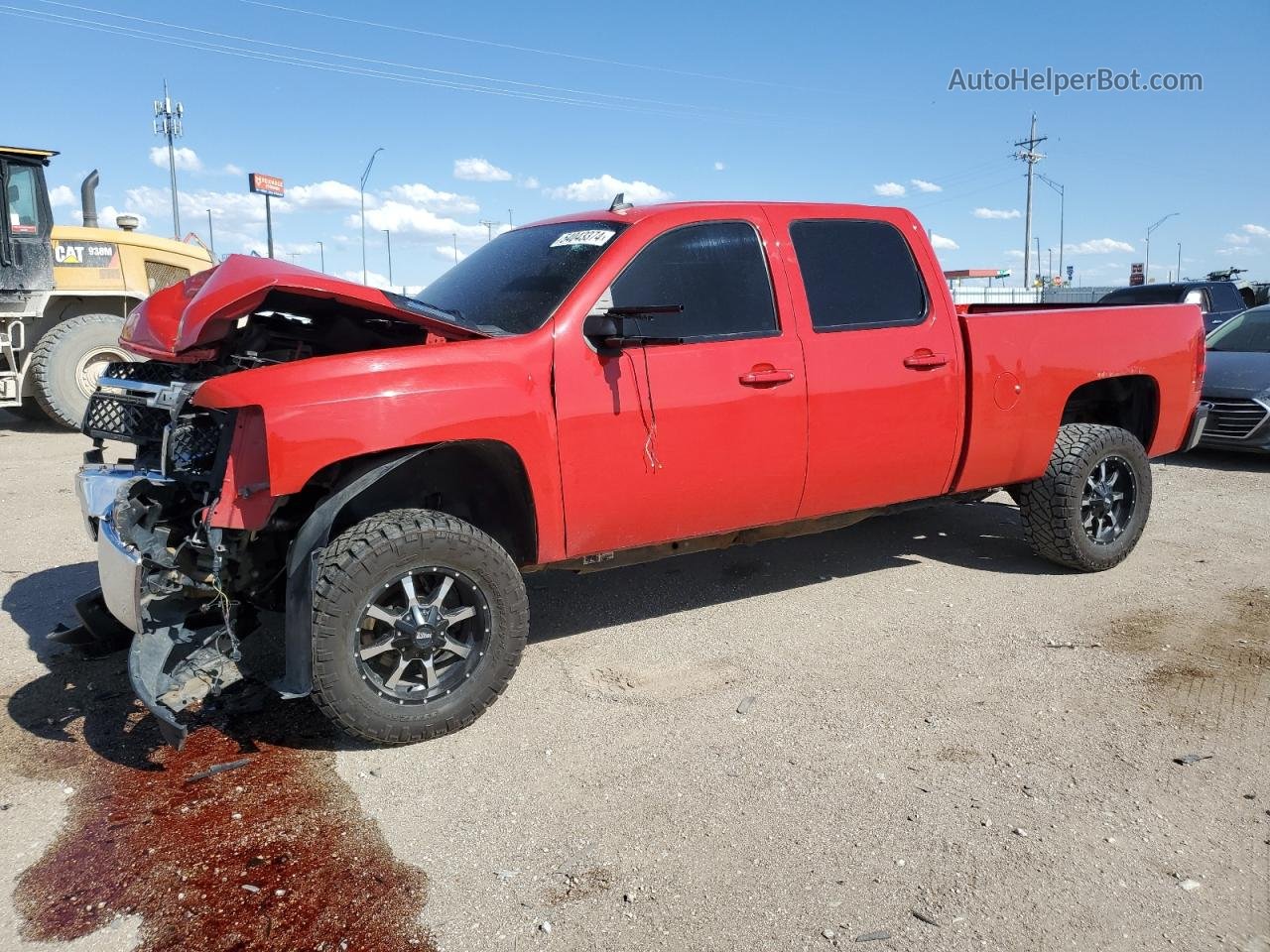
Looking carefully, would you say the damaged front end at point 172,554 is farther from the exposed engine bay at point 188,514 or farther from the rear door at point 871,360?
the rear door at point 871,360

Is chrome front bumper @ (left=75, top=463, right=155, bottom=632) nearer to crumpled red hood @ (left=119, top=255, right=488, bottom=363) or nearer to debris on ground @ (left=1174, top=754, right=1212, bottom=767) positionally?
crumpled red hood @ (left=119, top=255, right=488, bottom=363)

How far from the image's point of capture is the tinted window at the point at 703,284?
164 inches

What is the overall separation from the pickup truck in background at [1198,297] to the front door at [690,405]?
1134cm

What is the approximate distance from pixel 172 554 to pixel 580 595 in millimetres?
2343

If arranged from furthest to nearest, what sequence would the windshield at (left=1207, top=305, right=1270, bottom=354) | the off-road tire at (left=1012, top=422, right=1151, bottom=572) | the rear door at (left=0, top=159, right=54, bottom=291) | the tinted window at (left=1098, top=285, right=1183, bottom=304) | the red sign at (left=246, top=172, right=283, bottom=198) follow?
the red sign at (left=246, top=172, right=283, bottom=198) < the tinted window at (left=1098, top=285, right=1183, bottom=304) < the rear door at (left=0, top=159, right=54, bottom=291) < the windshield at (left=1207, top=305, right=1270, bottom=354) < the off-road tire at (left=1012, top=422, right=1151, bottom=572)

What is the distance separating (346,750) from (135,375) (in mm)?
1800

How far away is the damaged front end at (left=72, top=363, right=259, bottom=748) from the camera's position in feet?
11.1

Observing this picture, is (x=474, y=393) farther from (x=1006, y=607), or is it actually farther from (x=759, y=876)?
(x=1006, y=607)

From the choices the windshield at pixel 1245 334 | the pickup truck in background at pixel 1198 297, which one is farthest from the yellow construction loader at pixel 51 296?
the pickup truck in background at pixel 1198 297

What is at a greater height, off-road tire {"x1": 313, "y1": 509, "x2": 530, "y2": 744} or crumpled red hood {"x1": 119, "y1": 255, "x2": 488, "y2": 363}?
crumpled red hood {"x1": 119, "y1": 255, "x2": 488, "y2": 363}

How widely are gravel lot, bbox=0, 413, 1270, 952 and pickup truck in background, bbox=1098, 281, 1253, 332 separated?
407 inches

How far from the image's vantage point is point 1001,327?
505 centimetres

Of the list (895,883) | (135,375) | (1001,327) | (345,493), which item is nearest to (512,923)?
(895,883)

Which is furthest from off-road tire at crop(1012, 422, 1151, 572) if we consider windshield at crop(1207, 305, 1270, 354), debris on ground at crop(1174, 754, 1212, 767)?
windshield at crop(1207, 305, 1270, 354)
